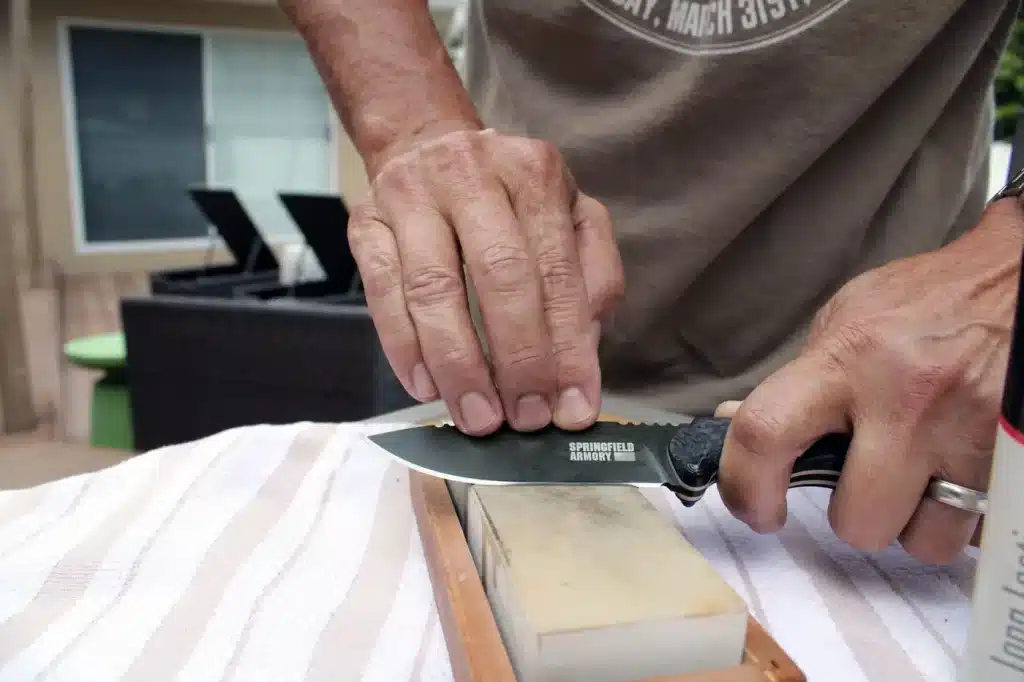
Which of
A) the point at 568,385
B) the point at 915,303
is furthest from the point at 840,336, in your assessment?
the point at 568,385

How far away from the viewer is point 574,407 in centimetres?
51

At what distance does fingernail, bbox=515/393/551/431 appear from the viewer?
1.66 ft

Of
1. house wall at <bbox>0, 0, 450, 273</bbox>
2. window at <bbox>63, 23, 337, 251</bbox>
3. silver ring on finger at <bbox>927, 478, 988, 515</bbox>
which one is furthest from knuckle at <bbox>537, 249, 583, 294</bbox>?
window at <bbox>63, 23, 337, 251</bbox>

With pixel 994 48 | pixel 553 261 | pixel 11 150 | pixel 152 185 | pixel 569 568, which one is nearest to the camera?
pixel 569 568

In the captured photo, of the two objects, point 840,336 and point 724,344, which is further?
point 724,344

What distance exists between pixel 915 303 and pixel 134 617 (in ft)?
1.57

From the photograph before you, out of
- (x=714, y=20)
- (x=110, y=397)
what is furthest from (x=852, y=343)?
(x=110, y=397)

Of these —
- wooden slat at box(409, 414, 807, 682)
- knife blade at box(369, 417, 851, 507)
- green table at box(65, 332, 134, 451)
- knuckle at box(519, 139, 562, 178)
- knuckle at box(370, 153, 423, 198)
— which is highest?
knuckle at box(519, 139, 562, 178)

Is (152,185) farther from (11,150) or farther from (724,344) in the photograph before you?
(724,344)

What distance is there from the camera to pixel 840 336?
434 mm

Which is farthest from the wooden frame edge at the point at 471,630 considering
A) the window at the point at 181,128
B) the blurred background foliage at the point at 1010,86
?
the window at the point at 181,128

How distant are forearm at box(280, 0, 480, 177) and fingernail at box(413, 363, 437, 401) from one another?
0.18 metres

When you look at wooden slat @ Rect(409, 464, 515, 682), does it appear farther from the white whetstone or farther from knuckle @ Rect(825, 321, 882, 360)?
knuckle @ Rect(825, 321, 882, 360)

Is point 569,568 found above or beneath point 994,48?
beneath
